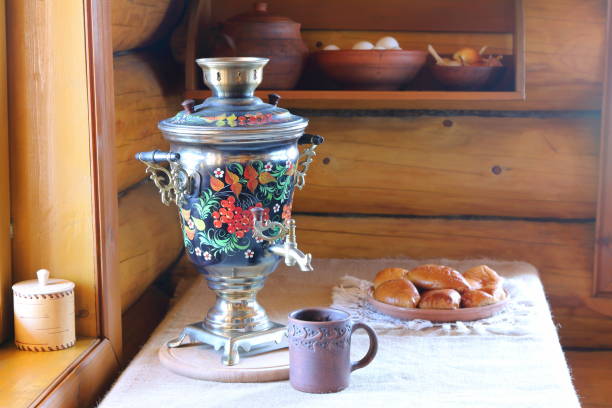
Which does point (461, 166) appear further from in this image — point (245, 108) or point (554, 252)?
point (245, 108)

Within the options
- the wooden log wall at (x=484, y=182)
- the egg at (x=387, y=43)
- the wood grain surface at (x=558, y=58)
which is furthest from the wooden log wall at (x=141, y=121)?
the egg at (x=387, y=43)

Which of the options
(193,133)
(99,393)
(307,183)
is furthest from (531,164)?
(99,393)

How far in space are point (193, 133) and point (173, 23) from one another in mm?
738

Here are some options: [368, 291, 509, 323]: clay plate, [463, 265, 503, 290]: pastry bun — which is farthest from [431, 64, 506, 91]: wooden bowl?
[368, 291, 509, 323]: clay plate

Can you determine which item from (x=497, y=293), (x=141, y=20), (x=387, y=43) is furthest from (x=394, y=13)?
(x=497, y=293)

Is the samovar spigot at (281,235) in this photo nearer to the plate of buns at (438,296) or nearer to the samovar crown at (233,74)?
the samovar crown at (233,74)

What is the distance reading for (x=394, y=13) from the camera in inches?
74.9

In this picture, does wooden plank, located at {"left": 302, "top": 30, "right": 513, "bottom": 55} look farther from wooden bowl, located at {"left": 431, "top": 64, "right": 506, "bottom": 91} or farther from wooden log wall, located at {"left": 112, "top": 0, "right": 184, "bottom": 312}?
wooden log wall, located at {"left": 112, "top": 0, "right": 184, "bottom": 312}

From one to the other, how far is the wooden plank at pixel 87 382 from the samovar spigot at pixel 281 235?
0.30m

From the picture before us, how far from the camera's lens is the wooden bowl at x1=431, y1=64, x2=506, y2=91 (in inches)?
68.2

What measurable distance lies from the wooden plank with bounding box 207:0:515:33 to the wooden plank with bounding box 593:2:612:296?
26cm

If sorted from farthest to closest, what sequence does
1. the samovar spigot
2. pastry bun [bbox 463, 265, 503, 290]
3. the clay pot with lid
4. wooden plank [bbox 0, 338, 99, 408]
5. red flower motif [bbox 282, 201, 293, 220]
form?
the clay pot with lid → pastry bun [bbox 463, 265, 503, 290] → red flower motif [bbox 282, 201, 293, 220] → the samovar spigot → wooden plank [bbox 0, 338, 99, 408]

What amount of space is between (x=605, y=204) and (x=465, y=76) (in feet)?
1.57

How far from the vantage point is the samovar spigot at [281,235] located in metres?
1.20
